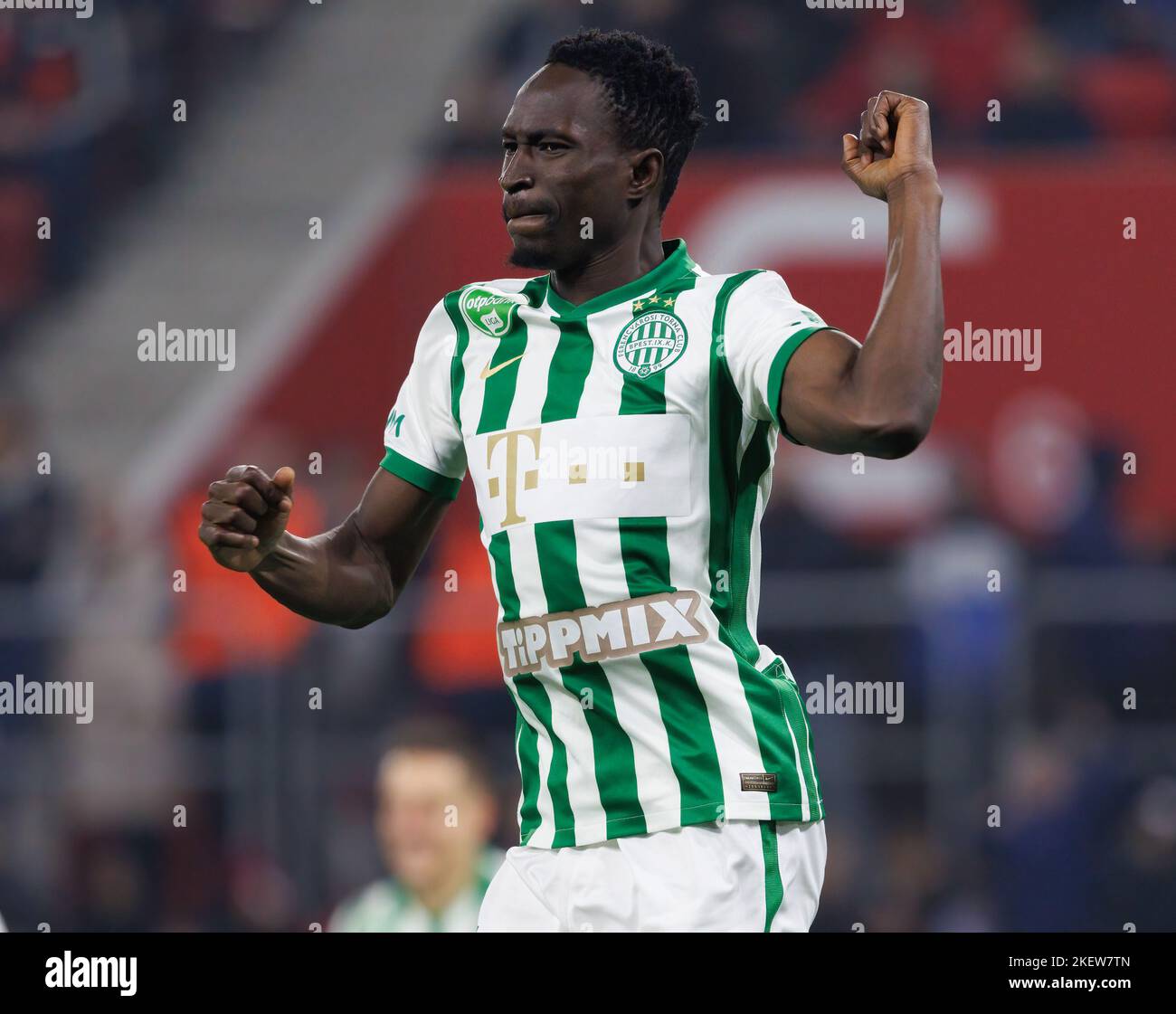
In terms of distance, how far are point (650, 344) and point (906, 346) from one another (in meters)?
0.45

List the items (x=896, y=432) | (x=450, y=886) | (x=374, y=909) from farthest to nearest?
(x=374, y=909)
(x=450, y=886)
(x=896, y=432)

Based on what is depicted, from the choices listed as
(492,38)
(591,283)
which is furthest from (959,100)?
(591,283)

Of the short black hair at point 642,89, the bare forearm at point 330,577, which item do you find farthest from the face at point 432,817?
the short black hair at point 642,89

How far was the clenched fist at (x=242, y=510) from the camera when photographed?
266 centimetres

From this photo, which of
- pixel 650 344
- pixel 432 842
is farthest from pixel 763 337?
pixel 432 842

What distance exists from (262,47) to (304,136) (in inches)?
32.3

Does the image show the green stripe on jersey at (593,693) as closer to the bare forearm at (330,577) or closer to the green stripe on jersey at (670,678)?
the green stripe on jersey at (670,678)

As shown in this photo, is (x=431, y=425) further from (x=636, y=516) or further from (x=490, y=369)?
(x=636, y=516)

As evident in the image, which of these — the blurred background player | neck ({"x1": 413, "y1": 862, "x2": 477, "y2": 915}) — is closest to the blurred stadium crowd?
the blurred background player

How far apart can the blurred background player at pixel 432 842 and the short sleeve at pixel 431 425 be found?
2090mm

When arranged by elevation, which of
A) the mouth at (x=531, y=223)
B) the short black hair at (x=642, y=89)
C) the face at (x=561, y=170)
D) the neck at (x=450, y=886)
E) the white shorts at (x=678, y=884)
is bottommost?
the neck at (x=450, y=886)

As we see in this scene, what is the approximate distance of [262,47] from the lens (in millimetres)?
11125

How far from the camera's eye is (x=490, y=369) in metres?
2.85

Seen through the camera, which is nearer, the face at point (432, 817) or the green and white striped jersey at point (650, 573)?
the green and white striped jersey at point (650, 573)
